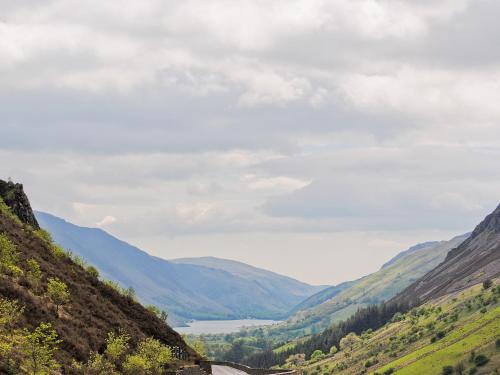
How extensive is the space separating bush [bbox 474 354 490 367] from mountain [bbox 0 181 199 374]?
115 meters

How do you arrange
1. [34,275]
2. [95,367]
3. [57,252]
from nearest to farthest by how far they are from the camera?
[95,367]
[34,275]
[57,252]

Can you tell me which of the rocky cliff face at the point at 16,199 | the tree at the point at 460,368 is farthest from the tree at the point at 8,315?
the tree at the point at 460,368

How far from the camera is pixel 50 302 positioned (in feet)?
221

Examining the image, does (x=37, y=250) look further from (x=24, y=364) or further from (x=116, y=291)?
(x=24, y=364)

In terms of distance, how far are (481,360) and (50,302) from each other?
145431mm

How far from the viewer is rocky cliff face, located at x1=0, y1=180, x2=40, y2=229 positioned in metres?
94.7

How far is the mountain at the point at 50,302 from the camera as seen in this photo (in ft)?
185

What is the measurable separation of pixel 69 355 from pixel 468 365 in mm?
150128

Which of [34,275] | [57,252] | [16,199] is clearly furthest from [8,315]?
[16,199]

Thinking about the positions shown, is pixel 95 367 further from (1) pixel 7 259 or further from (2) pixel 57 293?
(1) pixel 7 259

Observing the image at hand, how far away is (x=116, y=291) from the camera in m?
91.2

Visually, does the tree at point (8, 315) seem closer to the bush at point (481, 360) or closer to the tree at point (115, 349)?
the tree at point (115, 349)

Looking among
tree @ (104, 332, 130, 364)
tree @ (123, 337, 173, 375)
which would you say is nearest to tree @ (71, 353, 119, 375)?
tree @ (104, 332, 130, 364)

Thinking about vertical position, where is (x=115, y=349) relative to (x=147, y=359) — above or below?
above
